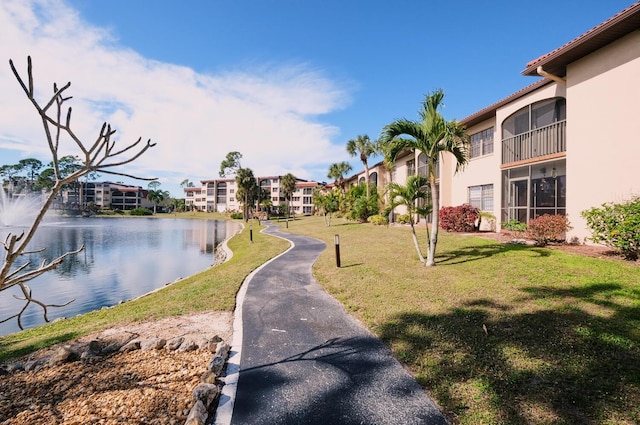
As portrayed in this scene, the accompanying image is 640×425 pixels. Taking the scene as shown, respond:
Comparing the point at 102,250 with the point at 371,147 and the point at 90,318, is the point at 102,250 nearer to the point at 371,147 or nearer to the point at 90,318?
the point at 90,318

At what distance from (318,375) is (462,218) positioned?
661 inches

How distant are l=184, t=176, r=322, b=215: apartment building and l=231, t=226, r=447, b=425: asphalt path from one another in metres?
79.3

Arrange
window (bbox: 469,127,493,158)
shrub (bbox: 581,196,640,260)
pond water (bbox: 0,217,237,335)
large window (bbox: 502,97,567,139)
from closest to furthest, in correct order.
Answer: shrub (bbox: 581,196,640,260), pond water (bbox: 0,217,237,335), large window (bbox: 502,97,567,139), window (bbox: 469,127,493,158)

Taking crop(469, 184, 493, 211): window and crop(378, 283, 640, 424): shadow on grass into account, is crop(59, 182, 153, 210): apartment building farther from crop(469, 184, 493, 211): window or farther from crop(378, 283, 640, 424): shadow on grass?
crop(378, 283, 640, 424): shadow on grass

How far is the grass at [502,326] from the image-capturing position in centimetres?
399

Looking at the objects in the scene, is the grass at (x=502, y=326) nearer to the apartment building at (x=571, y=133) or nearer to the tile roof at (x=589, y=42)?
the apartment building at (x=571, y=133)

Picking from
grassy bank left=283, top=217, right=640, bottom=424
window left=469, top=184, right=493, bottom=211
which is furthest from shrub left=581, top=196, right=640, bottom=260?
window left=469, top=184, right=493, bottom=211

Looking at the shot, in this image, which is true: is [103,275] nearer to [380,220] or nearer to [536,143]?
[380,220]

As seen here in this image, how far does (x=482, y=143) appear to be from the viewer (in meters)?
20.1

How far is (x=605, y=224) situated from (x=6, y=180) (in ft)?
510

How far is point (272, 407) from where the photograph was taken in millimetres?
4000

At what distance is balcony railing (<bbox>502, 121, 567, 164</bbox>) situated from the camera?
47.0 ft

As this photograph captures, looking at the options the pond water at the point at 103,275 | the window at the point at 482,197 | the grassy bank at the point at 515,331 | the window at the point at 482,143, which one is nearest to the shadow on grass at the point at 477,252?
the grassy bank at the point at 515,331

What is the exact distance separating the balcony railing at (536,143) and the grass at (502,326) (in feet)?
20.0
